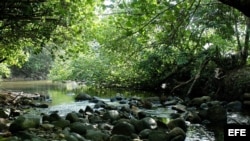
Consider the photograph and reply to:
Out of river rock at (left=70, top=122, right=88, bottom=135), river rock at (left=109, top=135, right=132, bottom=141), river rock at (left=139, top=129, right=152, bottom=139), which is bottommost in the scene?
river rock at (left=139, top=129, right=152, bottom=139)

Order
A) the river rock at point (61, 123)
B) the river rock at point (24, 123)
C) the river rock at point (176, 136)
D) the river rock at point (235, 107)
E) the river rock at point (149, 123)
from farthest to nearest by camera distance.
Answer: the river rock at point (235, 107)
the river rock at point (149, 123)
the river rock at point (61, 123)
the river rock at point (24, 123)
the river rock at point (176, 136)

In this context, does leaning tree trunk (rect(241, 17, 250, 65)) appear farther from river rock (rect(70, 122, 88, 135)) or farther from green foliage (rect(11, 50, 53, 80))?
green foliage (rect(11, 50, 53, 80))

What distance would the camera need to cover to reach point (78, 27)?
12781 mm

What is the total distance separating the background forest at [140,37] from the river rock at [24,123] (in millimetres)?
2479

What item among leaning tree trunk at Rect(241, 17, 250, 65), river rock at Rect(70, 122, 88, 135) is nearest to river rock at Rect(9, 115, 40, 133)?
river rock at Rect(70, 122, 88, 135)

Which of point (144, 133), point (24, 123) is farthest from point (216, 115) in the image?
point (24, 123)

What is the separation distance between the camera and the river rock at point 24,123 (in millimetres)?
8000

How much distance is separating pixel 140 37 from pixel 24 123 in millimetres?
4025

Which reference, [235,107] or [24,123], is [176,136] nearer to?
[24,123]

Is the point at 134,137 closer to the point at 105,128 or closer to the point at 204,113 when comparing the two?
the point at 105,128

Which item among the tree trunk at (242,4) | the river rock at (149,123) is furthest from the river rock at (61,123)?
the tree trunk at (242,4)

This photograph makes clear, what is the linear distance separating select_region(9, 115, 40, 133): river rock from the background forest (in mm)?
2479

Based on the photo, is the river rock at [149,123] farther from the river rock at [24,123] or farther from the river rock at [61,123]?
the river rock at [24,123]

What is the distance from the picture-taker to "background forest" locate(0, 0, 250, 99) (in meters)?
5.56
